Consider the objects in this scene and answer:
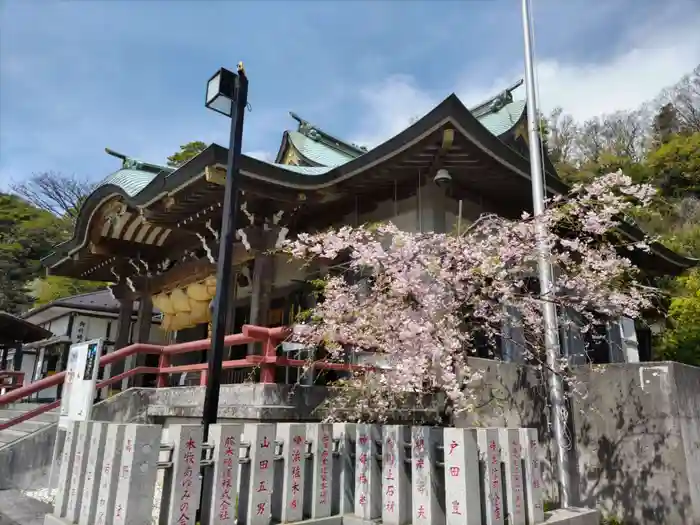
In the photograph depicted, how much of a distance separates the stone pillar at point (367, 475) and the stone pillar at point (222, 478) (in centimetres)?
125


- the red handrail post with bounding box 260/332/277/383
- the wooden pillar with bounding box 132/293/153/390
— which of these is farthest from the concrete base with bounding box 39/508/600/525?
the wooden pillar with bounding box 132/293/153/390

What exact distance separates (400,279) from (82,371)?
4.39 m

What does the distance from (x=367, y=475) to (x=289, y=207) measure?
585cm

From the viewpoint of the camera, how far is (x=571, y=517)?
16.4 feet

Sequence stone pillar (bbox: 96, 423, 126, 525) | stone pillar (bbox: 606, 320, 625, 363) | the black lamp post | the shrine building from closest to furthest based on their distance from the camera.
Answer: stone pillar (bbox: 96, 423, 126, 525), the black lamp post, the shrine building, stone pillar (bbox: 606, 320, 625, 363)

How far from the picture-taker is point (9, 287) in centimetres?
3406

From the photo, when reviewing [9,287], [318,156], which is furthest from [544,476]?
[9,287]

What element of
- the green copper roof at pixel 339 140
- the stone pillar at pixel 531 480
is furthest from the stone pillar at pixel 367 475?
the green copper roof at pixel 339 140

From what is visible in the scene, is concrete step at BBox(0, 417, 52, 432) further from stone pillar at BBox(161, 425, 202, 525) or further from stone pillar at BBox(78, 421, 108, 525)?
stone pillar at BBox(161, 425, 202, 525)

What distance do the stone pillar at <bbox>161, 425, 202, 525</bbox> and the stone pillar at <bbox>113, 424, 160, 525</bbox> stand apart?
139 millimetres

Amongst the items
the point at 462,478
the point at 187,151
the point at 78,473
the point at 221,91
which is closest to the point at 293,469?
the point at 462,478

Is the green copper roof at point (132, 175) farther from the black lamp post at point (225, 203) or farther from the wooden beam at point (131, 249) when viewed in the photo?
the black lamp post at point (225, 203)

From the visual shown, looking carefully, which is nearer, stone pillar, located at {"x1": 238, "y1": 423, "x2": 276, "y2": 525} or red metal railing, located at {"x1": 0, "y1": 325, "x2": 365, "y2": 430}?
stone pillar, located at {"x1": 238, "y1": 423, "x2": 276, "y2": 525}

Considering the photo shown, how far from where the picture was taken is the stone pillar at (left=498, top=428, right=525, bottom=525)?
450 cm
